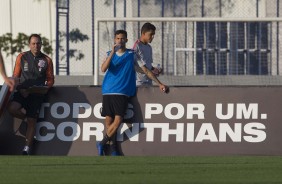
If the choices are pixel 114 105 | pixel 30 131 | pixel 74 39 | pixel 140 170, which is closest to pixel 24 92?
pixel 30 131

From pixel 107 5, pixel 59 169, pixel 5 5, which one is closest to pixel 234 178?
pixel 59 169

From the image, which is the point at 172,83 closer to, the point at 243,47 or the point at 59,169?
the point at 243,47

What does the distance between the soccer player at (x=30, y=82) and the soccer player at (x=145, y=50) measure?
1.41 metres

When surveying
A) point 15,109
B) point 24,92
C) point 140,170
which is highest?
point 24,92

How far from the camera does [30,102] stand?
1852 cm

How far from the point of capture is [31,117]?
18.5 metres

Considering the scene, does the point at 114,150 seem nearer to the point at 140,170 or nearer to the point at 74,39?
the point at 140,170

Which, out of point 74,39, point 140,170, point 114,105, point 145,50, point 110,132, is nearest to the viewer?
point 140,170

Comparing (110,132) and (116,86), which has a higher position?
(116,86)

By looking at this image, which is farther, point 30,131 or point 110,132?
point 30,131

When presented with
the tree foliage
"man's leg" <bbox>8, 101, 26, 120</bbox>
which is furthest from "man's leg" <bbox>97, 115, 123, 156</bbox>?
the tree foliage

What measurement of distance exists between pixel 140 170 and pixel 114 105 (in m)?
4.11

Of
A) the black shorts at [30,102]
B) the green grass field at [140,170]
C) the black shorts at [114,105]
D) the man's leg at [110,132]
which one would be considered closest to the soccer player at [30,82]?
the black shorts at [30,102]

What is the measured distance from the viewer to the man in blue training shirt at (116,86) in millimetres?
18328
